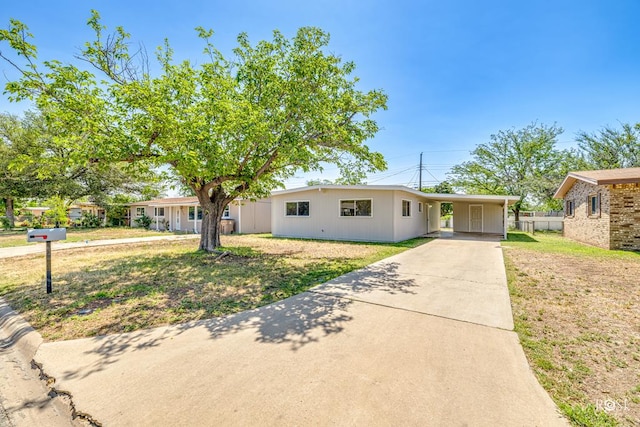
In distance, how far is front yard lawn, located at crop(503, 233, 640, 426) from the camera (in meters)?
2.21

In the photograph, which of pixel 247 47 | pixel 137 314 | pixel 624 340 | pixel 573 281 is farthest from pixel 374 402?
pixel 247 47

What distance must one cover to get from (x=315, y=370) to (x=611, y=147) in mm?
31880

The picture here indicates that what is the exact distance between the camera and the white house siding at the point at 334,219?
1356 centimetres

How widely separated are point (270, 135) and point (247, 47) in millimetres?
3421

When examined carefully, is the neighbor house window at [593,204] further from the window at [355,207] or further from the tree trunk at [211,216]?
the tree trunk at [211,216]

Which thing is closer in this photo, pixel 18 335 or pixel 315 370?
pixel 315 370

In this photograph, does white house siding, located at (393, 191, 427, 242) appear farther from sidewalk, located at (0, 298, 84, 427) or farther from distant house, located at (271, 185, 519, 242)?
sidewalk, located at (0, 298, 84, 427)

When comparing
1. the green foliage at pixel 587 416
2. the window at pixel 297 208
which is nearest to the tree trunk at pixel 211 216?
the window at pixel 297 208

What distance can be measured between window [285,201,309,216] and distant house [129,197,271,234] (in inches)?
129

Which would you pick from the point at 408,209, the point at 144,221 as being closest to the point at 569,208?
the point at 408,209

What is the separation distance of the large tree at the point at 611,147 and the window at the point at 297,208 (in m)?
24.1

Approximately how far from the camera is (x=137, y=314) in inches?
162

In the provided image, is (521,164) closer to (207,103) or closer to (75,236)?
(207,103)

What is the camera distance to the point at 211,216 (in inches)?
413
